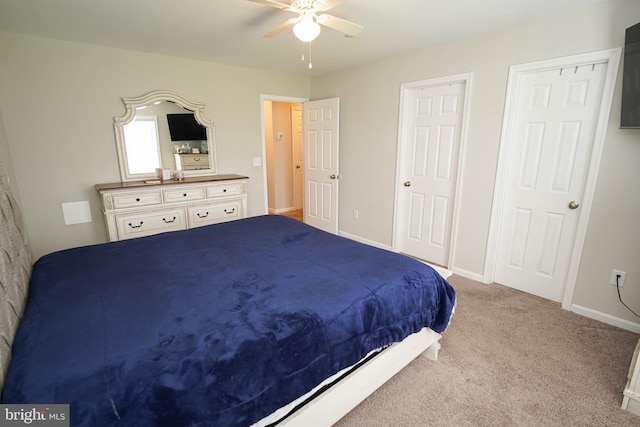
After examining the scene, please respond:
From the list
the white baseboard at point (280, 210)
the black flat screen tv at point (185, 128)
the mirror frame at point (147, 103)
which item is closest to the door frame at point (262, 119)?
the mirror frame at point (147, 103)

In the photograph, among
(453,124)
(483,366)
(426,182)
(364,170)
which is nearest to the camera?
(483,366)

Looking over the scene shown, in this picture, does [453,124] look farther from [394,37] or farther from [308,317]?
[308,317]

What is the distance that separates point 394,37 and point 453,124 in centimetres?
105

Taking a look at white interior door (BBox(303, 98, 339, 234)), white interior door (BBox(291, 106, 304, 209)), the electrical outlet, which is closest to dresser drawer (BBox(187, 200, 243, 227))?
white interior door (BBox(303, 98, 339, 234))

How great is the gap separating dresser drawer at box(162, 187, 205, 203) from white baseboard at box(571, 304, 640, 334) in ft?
12.6

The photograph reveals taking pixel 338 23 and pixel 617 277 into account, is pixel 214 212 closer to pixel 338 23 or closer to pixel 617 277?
pixel 338 23

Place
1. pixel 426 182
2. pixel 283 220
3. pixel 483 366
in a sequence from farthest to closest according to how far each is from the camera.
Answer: pixel 426 182 → pixel 283 220 → pixel 483 366

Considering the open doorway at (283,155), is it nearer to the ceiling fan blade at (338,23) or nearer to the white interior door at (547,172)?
the white interior door at (547,172)

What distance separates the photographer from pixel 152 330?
3.94 feet

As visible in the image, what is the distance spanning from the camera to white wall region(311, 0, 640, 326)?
7.22ft

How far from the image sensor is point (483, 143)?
2.89m

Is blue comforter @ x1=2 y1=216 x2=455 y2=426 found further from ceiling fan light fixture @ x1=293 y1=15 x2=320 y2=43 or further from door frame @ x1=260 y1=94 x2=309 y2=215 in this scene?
door frame @ x1=260 y1=94 x2=309 y2=215

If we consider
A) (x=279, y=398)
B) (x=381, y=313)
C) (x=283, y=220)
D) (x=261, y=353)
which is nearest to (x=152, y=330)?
(x=261, y=353)

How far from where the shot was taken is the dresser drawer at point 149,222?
120 inches
